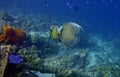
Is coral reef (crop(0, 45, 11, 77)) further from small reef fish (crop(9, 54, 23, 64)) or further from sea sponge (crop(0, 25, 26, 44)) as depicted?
sea sponge (crop(0, 25, 26, 44))

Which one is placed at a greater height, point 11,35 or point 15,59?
point 11,35

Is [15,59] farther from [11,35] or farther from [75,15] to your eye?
[75,15]

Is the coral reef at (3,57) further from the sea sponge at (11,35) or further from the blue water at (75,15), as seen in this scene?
the blue water at (75,15)

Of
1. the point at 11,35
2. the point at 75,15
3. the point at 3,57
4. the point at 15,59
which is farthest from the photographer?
the point at 75,15

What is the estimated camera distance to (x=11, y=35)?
7824 millimetres

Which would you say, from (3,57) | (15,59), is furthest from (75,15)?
(3,57)

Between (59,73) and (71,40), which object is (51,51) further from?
(59,73)

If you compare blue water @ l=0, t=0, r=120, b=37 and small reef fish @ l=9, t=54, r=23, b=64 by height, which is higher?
blue water @ l=0, t=0, r=120, b=37

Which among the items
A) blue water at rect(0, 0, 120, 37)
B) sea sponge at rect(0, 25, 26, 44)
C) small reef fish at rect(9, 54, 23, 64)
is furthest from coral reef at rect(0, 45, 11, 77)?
blue water at rect(0, 0, 120, 37)

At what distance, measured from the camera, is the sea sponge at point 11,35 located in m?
7.63

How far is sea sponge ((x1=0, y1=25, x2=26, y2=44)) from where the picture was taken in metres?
7.63

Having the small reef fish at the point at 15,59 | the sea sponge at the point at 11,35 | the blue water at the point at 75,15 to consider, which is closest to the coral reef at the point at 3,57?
Answer: the small reef fish at the point at 15,59

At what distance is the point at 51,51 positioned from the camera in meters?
10.0

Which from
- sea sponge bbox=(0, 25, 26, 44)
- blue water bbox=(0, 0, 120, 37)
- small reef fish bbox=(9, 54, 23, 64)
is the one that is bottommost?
small reef fish bbox=(9, 54, 23, 64)
